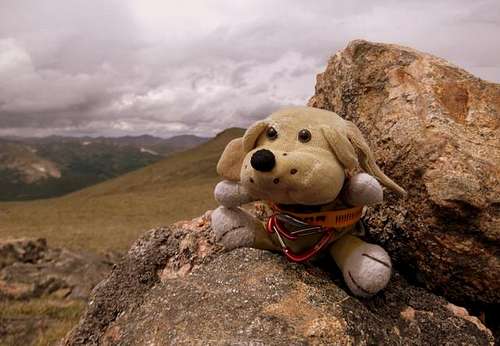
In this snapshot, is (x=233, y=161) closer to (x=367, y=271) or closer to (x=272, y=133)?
(x=272, y=133)

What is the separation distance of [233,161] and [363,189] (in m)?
1.33

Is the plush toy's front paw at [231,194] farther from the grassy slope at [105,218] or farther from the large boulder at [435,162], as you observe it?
the grassy slope at [105,218]

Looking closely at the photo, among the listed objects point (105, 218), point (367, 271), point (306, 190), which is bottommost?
point (105, 218)

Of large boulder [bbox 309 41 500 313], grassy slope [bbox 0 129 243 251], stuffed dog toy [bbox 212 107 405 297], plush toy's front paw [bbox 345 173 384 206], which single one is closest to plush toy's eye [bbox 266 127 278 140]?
stuffed dog toy [bbox 212 107 405 297]

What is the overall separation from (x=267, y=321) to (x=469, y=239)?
270 centimetres

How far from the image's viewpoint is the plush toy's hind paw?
457 cm

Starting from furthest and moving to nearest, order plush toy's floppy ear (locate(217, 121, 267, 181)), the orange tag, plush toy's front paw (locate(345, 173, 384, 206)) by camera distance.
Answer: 1. plush toy's floppy ear (locate(217, 121, 267, 181))
2. the orange tag
3. plush toy's front paw (locate(345, 173, 384, 206))

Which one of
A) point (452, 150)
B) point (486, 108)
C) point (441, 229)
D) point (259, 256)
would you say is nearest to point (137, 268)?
point (259, 256)

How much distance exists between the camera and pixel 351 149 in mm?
3982

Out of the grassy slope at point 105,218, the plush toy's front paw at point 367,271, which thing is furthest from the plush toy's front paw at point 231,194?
the grassy slope at point 105,218

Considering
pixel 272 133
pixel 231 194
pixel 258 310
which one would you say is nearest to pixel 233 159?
pixel 231 194

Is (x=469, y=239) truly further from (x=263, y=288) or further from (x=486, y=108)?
(x=263, y=288)

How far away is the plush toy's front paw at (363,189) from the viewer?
4.04m

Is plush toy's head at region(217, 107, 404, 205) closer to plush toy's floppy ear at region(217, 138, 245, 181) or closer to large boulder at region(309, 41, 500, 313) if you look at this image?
plush toy's floppy ear at region(217, 138, 245, 181)
